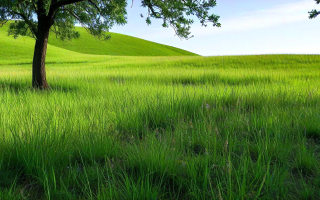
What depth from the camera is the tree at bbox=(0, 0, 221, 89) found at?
670 cm

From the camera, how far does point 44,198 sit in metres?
1.85

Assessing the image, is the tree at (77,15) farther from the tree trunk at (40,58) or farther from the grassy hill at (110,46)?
the grassy hill at (110,46)

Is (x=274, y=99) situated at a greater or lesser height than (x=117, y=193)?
greater

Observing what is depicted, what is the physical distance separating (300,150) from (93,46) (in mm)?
64559

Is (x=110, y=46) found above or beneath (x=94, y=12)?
above

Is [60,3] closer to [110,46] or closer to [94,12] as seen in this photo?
[94,12]

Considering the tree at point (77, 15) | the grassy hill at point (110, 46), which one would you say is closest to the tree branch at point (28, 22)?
the tree at point (77, 15)

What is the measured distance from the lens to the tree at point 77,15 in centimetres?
670

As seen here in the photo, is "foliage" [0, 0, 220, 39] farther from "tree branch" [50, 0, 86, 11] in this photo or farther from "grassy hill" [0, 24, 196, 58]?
"grassy hill" [0, 24, 196, 58]

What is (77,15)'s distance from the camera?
9.05 m

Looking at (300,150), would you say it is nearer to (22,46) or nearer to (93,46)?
(22,46)

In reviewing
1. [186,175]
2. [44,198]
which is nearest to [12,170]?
[44,198]

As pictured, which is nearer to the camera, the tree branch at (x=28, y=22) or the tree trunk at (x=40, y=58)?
the tree branch at (x=28, y=22)

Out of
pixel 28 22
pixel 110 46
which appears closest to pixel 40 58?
pixel 28 22
